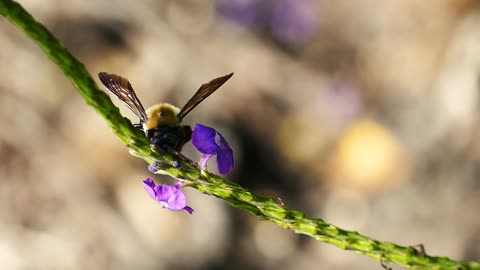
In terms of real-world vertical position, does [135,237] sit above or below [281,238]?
below

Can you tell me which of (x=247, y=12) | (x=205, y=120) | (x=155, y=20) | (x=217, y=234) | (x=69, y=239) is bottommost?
(x=69, y=239)

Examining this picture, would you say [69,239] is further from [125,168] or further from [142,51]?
[142,51]

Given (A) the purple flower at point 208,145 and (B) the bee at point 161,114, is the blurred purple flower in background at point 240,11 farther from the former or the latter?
(A) the purple flower at point 208,145

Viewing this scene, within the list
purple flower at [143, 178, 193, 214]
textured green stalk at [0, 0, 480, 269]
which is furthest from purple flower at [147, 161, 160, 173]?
purple flower at [143, 178, 193, 214]

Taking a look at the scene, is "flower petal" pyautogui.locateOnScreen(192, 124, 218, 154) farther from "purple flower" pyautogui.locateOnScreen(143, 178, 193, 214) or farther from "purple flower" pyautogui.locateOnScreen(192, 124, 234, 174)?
"purple flower" pyautogui.locateOnScreen(143, 178, 193, 214)

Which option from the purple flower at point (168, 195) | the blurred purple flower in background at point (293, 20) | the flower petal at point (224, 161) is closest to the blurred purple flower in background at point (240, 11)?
the blurred purple flower in background at point (293, 20)

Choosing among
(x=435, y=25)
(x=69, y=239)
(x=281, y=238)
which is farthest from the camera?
(x=435, y=25)

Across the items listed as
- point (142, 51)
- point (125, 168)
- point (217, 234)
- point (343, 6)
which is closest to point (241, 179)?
point (217, 234)
